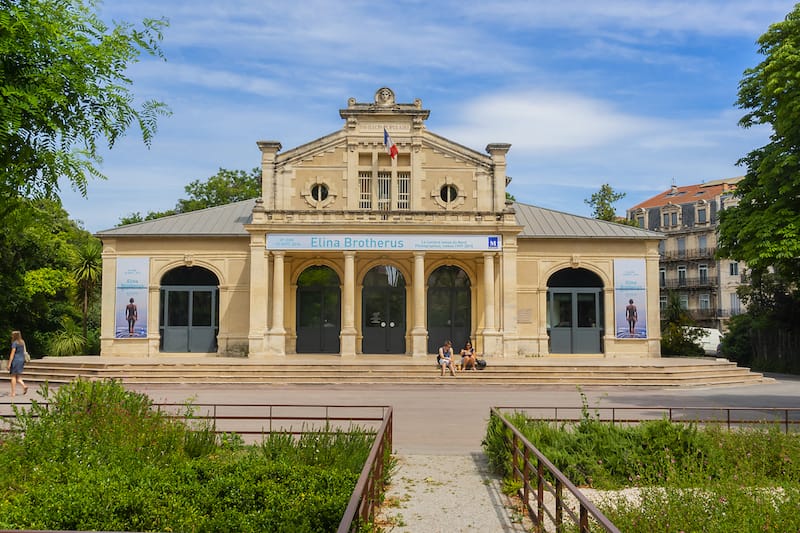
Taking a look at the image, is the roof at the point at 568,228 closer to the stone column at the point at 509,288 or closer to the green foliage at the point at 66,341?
the stone column at the point at 509,288

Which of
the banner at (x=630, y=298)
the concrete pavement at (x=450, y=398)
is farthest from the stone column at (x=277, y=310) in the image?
the banner at (x=630, y=298)

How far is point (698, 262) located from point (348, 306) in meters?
43.5

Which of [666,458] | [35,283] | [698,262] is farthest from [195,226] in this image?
[698,262]

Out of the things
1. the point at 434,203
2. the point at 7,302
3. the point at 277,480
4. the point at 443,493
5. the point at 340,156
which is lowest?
the point at 443,493

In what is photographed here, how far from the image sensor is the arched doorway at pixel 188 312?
110 ft

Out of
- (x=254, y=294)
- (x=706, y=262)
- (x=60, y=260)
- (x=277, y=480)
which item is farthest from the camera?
(x=706, y=262)

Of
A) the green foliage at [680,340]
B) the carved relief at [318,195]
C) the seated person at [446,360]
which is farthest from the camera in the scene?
the green foliage at [680,340]

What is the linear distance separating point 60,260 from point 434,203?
19.5 m

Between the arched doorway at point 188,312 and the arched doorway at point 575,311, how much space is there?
15870mm

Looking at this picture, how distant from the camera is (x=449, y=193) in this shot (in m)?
33.6

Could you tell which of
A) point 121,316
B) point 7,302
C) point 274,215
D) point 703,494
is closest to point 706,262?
point 274,215

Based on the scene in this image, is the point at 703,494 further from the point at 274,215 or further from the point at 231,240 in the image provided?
the point at 231,240

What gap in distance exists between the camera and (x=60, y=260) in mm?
36969

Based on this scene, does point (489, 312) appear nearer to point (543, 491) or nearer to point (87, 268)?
point (87, 268)
